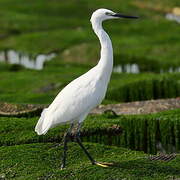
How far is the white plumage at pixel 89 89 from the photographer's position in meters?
10.5

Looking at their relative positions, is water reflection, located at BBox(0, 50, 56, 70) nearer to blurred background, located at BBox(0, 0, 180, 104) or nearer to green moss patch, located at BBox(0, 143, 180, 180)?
blurred background, located at BBox(0, 0, 180, 104)

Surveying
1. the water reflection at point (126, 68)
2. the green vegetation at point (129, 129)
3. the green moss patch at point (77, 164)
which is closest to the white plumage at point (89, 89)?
the green moss patch at point (77, 164)

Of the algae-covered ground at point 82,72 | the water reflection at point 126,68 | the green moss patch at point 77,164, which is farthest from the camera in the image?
the water reflection at point 126,68

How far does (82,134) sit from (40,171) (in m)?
3.29

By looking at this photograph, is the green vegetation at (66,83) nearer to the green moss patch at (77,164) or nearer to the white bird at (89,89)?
the green moss patch at (77,164)

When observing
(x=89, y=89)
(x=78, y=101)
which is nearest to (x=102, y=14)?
(x=89, y=89)

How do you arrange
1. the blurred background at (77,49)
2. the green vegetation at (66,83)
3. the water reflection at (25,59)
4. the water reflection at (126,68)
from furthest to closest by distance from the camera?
the water reflection at (25,59) < the water reflection at (126,68) < the blurred background at (77,49) < the green vegetation at (66,83)

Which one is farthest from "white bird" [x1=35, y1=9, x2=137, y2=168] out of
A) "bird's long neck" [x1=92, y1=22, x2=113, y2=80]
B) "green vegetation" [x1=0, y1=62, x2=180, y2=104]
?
"green vegetation" [x1=0, y1=62, x2=180, y2=104]

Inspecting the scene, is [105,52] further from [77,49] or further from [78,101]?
[77,49]

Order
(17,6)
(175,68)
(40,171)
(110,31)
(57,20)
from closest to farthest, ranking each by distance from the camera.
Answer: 1. (40,171)
2. (175,68)
3. (110,31)
4. (57,20)
5. (17,6)

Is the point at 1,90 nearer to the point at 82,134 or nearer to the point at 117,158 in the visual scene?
the point at 82,134

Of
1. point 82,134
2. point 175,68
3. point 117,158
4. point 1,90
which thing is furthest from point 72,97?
point 175,68

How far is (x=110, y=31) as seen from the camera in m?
40.3

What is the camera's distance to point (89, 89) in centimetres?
1046
